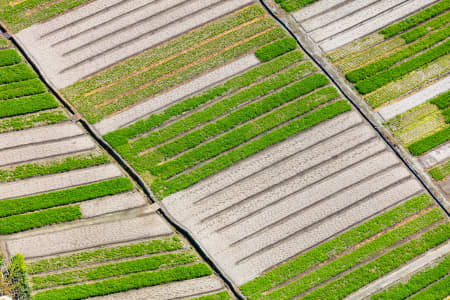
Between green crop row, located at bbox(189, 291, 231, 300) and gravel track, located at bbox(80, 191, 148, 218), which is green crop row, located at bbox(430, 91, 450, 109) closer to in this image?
green crop row, located at bbox(189, 291, 231, 300)

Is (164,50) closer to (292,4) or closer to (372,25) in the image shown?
(292,4)

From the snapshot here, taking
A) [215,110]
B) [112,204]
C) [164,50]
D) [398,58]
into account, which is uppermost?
[164,50]

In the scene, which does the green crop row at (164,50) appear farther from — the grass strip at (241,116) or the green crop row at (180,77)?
the grass strip at (241,116)

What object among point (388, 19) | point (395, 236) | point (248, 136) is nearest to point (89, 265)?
point (248, 136)

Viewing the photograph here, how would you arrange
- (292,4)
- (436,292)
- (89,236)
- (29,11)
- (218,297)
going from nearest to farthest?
(218,297), (89,236), (436,292), (29,11), (292,4)

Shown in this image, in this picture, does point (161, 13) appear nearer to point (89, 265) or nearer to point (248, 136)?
point (248, 136)

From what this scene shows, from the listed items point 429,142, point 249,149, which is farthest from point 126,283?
point 429,142

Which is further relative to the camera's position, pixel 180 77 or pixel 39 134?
pixel 180 77
